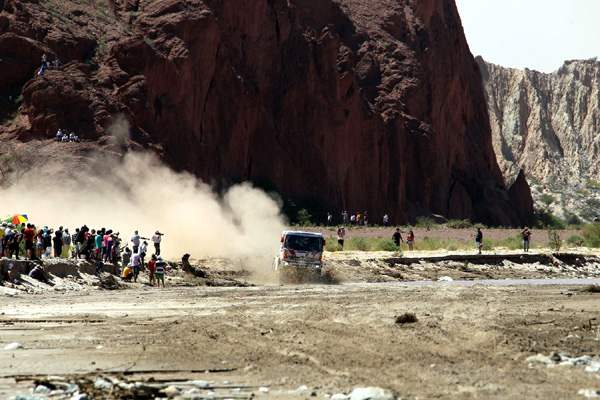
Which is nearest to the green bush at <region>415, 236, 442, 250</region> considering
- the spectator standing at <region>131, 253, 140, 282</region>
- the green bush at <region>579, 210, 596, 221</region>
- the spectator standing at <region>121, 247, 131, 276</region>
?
the spectator standing at <region>121, 247, 131, 276</region>

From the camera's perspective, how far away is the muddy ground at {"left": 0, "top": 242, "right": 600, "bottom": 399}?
8.35m

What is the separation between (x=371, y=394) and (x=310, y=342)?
390cm

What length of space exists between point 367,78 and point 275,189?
2348 centimetres

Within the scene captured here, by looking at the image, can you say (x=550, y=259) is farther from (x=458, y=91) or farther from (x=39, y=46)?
(x=458, y=91)

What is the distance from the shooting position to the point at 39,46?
5441cm

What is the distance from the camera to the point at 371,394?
24.8 ft

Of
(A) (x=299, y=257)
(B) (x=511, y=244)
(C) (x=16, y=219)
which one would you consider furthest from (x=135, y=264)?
(B) (x=511, y=244)

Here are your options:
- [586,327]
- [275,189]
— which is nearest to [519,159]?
[275,189]

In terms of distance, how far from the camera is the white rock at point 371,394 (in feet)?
24.5

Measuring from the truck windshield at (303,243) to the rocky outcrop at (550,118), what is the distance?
379 ft

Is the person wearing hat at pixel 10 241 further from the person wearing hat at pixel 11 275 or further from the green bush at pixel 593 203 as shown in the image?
Result: the green bush at pixel 593 203

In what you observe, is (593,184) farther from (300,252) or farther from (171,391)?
→ (171,391)

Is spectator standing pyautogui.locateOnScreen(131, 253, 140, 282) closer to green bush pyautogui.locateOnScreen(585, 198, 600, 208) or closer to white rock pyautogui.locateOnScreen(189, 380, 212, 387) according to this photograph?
white rock pyautogui.locateOnScreen(189, 380, 212, 387)

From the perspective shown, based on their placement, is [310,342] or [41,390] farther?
[310,342]
